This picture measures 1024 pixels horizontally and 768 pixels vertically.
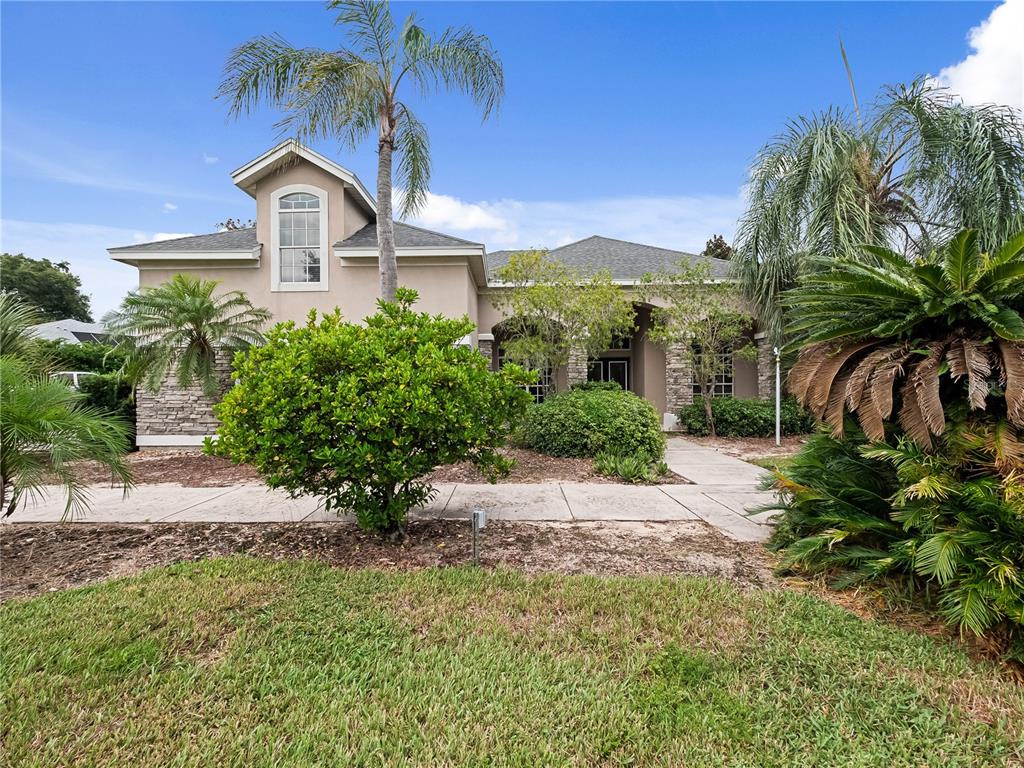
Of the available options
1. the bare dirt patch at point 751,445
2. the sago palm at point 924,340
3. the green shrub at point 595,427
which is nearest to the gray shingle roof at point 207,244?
the green shrub at point 595,427

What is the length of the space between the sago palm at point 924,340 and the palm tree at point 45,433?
5930 mm

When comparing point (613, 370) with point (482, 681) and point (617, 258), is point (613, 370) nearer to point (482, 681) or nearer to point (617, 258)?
point (617, 258)

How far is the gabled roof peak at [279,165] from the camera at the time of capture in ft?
38.8

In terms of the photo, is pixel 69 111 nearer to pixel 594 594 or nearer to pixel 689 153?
pixel 594 594

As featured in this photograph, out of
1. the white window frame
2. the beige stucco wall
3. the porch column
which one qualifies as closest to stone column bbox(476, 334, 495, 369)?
the beige stucco wall

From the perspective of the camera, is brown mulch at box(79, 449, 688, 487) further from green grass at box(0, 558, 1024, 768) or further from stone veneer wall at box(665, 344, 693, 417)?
stone veneer wall at box(665, 344, 693, 417)

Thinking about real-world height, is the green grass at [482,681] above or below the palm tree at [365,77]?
below

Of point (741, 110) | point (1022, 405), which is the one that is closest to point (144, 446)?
point (1022, 405)

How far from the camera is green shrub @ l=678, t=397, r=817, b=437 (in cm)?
1341

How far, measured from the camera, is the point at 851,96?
11.5m

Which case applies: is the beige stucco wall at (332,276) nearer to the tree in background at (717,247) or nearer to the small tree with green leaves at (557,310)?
the small tree with green leaves at (557,310)

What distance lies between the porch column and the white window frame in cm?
1034

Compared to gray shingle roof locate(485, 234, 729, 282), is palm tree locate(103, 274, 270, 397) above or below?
below

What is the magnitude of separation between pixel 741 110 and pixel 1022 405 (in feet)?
39.2
